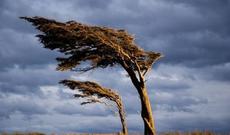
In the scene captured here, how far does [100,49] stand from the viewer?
1150 inches

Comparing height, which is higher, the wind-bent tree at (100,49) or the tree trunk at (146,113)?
the wind-bent tree at (100,49)

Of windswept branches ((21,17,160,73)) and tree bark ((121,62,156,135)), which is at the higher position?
windswept branches ((21,17,160,73))

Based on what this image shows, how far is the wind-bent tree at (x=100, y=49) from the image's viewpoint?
27.5m

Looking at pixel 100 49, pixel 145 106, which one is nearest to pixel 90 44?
pixel 100 49

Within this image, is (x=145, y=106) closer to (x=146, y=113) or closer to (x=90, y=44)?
(x=146, y=113)

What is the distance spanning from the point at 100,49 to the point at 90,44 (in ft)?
2.32

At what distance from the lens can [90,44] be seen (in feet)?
94.8

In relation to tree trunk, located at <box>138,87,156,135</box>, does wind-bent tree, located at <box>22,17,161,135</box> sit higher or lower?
higher

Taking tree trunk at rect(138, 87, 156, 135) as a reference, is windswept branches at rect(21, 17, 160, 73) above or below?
above

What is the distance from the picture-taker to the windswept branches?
2747 centimetres

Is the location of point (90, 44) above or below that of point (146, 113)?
above

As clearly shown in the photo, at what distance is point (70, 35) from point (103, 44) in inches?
82.3

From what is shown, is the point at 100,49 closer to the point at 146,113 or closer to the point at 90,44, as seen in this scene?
the point at 90,44

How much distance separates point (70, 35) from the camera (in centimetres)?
2761
